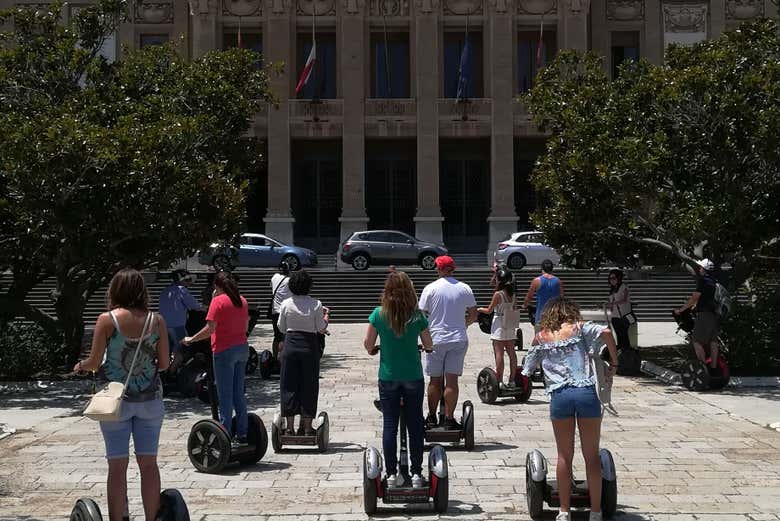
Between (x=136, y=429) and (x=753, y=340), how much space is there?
38.4 ft

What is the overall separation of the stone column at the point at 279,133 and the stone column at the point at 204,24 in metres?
2.08

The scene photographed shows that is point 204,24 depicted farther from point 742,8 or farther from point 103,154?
point 103,154

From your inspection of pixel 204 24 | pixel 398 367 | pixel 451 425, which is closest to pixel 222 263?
pixel 204 24

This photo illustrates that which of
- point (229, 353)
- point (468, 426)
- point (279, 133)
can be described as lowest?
point (468, 426)

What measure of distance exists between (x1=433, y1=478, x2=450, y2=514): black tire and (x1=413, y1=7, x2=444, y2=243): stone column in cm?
3294

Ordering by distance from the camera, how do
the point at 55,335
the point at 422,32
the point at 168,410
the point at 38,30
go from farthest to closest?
1. the point at 422,32
2. the point at 38,30
3. the point at 55,335
4. the point at 168,410

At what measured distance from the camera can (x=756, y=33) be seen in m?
17.6

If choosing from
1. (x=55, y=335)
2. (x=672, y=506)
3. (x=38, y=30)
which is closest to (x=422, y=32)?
(x=38, y=30)

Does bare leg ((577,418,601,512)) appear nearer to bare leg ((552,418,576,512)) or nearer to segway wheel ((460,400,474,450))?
bare leg ((552,418,576,512))

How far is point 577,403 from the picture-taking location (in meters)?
6.97

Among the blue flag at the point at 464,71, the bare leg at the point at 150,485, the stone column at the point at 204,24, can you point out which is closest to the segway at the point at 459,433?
the bare leg at the point at 150,485

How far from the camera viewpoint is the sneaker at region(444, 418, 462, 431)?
33.2 ft

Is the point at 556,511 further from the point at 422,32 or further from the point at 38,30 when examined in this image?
the point at 422,32

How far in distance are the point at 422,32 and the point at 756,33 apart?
23974 mm
